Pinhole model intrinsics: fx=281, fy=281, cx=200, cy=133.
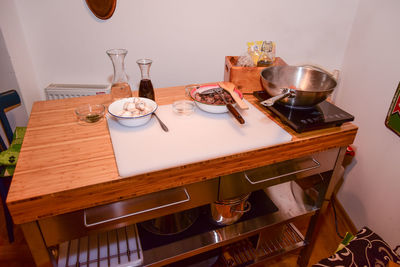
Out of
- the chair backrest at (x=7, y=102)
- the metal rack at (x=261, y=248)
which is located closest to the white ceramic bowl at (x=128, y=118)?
the chair backrest at (x=7, y=102)

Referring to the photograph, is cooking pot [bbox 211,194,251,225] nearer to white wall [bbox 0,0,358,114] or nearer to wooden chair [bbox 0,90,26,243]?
white wall [bbox 0,0,358,114]

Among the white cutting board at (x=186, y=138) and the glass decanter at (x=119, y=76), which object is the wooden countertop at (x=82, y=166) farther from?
the glass decanter at (x=119, y=76)

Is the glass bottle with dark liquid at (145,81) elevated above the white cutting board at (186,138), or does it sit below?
above

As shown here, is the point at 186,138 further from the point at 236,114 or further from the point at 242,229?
the point at 242,229

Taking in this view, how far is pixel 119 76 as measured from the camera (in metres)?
1.15

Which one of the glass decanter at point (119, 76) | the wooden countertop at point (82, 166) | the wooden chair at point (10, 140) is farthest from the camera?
the wooden chair at point (10, 140)

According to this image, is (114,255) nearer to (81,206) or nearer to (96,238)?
(96,238)

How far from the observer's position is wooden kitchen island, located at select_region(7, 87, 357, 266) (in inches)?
30.3

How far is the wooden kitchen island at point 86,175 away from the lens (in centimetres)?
77

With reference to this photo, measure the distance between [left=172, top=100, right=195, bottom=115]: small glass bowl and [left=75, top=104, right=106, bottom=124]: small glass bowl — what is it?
29 cm

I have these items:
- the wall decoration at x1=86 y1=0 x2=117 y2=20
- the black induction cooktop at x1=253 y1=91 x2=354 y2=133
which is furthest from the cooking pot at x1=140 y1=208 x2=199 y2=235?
the wall decoration at x1=86 y1=0 x2=117 y2=20

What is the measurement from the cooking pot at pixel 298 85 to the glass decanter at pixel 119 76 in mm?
566

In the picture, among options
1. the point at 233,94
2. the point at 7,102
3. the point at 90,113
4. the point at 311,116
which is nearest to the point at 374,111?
the point at 311,116

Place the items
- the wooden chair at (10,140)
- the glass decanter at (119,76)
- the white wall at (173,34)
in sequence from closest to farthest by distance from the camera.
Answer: the glass decanter at (119,76) < the wooden chair at (10,140) < the white wall at (173,34)
